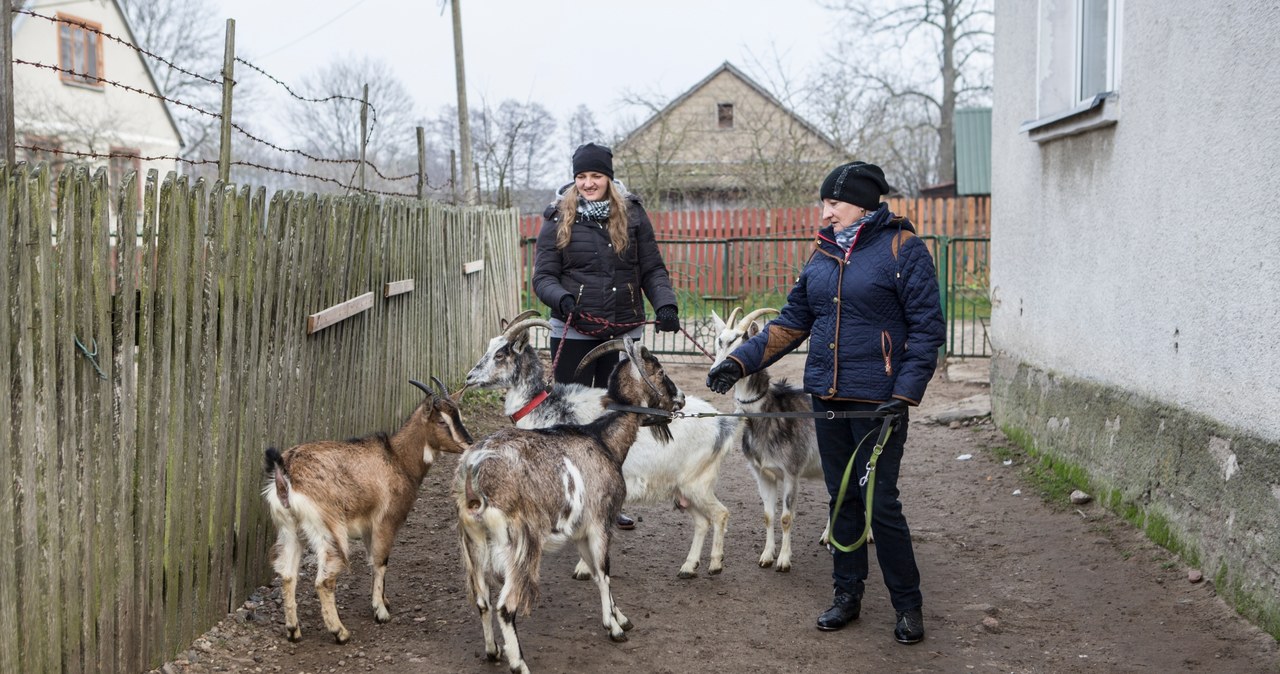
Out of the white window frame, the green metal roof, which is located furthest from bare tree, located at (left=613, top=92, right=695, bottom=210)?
the white window frame

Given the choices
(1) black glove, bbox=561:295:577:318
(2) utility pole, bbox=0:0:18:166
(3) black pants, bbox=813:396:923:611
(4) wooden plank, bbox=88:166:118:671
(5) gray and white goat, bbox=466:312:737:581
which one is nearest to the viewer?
(2) utility pole, bbox=0:0:18:166

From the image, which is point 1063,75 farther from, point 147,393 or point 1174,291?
point 147,393

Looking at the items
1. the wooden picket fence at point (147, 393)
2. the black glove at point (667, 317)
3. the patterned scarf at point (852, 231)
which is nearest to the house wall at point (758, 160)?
the black glove at point (667, 317)

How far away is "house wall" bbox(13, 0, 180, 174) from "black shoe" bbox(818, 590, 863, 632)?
2183cm

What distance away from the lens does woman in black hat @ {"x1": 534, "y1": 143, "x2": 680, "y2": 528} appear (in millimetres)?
5949

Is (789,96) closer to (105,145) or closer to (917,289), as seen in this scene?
(105,145)

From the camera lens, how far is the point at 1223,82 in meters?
5.06

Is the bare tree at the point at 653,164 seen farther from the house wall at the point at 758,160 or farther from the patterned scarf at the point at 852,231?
the patterned scarf at the point at 852,231

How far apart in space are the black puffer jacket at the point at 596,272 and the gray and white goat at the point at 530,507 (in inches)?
44.2

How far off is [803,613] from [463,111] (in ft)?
43.9

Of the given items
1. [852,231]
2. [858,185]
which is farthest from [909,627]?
[858,185]

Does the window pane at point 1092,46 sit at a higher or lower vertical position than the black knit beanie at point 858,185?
higher

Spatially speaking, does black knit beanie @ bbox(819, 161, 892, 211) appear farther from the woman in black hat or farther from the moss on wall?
the moss on wall

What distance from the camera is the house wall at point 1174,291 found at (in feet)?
15.5
